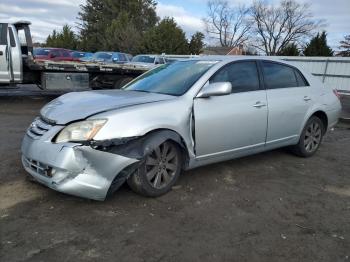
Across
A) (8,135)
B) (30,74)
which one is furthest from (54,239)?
(30,74)

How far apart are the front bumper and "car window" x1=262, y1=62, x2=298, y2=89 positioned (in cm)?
261

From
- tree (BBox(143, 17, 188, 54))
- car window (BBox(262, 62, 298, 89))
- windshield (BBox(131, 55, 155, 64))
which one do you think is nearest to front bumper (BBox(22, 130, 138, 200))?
car window (BBox(262, 62, 298, 89))

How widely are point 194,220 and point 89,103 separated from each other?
1664 mm

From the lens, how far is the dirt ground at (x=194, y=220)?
3316mm

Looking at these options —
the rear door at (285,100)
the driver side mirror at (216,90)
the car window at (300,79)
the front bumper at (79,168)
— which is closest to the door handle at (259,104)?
the rear door at (285,100)

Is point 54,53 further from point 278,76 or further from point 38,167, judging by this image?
point 38,167

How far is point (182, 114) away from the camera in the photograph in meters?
4.51

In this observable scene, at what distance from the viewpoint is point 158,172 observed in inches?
173

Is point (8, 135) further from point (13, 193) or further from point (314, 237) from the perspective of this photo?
point (314, 237)

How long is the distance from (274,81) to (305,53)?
94.1ft

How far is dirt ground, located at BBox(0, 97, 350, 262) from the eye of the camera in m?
3.32

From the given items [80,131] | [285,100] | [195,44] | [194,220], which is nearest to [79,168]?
[80,131]

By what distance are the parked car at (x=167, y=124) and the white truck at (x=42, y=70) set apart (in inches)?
276

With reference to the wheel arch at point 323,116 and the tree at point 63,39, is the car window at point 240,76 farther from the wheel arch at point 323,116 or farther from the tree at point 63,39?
the tree at point 63,39
